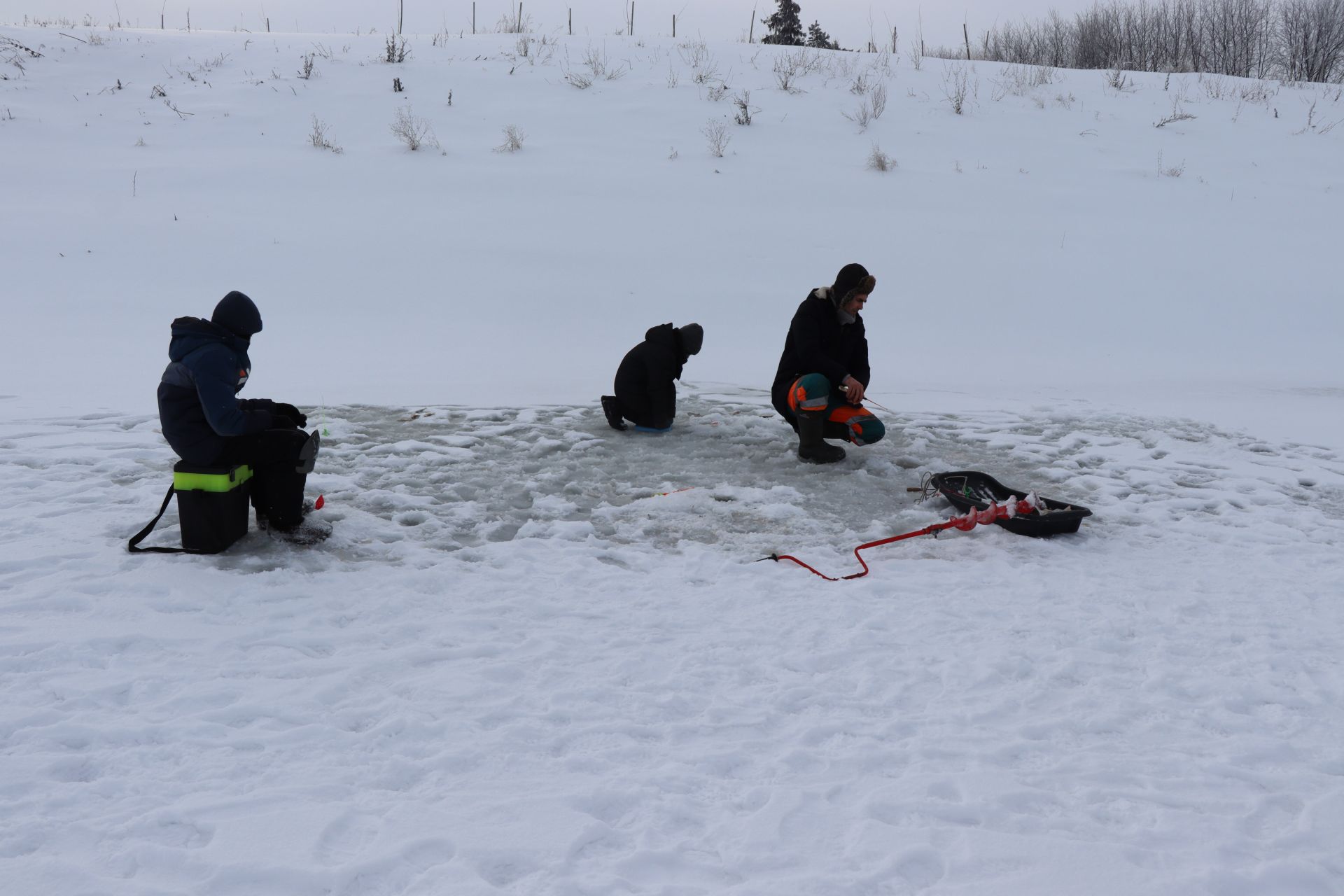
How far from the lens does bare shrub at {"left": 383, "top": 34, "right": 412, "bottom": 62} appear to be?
15992 mm

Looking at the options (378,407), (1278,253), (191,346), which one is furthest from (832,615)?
(1278,253)

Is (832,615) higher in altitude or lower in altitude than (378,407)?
lower

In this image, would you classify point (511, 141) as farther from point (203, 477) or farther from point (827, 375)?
point (203, 477)

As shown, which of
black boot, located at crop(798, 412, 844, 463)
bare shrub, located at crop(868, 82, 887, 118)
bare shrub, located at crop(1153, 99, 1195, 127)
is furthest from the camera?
bare shrub, located at crop(1153, 99, 1195, 127)

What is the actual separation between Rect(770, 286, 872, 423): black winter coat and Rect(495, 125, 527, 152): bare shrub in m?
8.34

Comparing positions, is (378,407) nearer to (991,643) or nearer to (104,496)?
(104,496)

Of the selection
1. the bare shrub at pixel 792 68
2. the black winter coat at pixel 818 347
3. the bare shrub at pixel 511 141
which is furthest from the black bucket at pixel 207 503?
the bare shrub at pixel 792 68

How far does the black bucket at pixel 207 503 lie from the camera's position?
4305mm

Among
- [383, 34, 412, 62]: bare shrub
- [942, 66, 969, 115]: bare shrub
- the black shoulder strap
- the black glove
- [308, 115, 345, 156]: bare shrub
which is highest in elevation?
[383, 34, 412, 62]: bare shrub

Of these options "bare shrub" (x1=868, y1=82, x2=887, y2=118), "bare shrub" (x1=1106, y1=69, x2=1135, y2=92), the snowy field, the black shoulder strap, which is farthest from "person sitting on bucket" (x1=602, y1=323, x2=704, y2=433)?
"bare shrub" (x1=1106, y1=69, x2=1135, y2=92)

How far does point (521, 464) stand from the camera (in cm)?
605

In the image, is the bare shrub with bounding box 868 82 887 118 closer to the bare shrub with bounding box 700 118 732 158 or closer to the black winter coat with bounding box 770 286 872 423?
the bare shrub with bounding box 700 118 732 158

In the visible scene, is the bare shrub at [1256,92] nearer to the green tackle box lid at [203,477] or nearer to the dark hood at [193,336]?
the dark hood at [193,336]

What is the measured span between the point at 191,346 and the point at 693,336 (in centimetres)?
330
